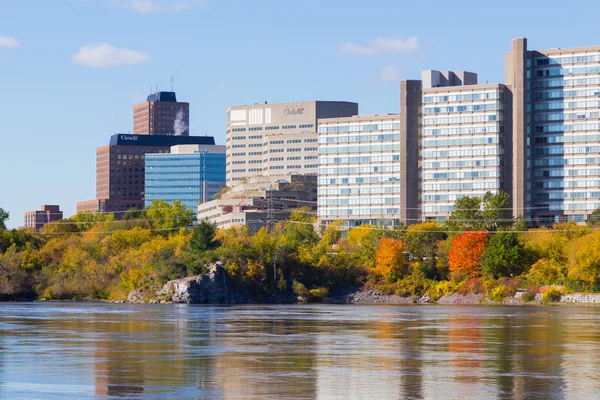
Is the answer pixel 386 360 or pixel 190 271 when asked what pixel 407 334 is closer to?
pixel 386 360

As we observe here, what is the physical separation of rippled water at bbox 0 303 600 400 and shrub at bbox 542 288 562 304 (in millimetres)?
94466

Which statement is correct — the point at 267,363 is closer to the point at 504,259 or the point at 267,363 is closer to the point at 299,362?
the point at 299,362

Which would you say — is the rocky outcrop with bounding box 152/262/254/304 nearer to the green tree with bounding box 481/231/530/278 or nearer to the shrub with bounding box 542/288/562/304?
the green tree with bounding box 481/231/530/278

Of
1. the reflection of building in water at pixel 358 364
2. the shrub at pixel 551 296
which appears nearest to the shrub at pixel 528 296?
the shrub at pixel 551 296

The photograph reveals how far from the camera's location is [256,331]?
273 ft

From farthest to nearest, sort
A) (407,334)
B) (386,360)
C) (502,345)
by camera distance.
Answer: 1. (407,334)
2. (502,345)
3. (386,360)

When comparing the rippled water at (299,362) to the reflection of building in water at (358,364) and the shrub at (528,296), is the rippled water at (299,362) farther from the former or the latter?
the shrub at (528,296)

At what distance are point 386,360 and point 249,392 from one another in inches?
592

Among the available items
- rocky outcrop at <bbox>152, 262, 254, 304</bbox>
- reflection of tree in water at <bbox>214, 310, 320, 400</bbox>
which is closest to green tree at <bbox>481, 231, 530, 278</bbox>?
rocky outcrop at <bbox>152, 262, 254, 304</bbox>

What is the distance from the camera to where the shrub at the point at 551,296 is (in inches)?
7156

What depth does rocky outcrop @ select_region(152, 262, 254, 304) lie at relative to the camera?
189875 millimetres

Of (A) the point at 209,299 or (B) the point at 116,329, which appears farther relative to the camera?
(A) the point at 209,299

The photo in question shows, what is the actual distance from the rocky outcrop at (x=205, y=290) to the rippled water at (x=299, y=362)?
102m

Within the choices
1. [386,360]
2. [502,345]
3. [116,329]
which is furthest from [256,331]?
[386,360]
